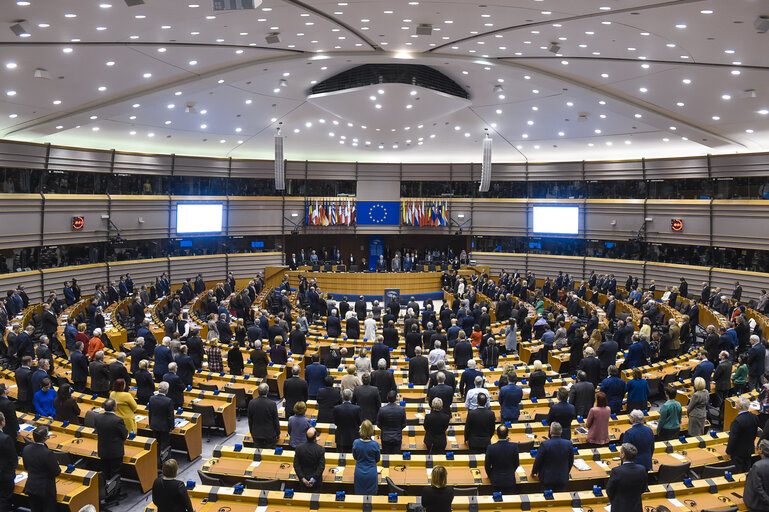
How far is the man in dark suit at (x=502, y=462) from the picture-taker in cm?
732

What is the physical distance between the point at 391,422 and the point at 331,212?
2549 centimetres

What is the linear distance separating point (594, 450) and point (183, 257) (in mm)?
25424

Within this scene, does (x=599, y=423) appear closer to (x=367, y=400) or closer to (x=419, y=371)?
(x=367, y=400)

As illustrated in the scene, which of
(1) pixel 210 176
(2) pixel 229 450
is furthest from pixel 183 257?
(2) pixel 229 450

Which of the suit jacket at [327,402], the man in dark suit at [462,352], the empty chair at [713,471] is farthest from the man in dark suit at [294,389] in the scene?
the empty chair at [713,471]

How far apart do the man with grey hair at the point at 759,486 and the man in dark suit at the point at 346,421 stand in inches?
197

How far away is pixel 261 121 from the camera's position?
25406 mm

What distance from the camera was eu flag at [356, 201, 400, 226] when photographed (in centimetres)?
3406

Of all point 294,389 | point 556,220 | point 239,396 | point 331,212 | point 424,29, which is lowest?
Result: point 239,396

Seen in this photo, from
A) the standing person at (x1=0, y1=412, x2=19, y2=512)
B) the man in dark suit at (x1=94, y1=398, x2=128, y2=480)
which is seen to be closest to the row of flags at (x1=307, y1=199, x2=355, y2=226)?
the man in dark suit at (x1=94, y1=398, x2=128, y2=480)

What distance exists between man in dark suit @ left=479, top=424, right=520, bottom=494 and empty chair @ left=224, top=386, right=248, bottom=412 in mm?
6334

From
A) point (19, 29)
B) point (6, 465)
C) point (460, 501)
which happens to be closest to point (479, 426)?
point (460, 501)

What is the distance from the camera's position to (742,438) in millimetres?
8180

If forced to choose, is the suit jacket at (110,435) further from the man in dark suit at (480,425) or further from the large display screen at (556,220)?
the large display screen at (556,220)
